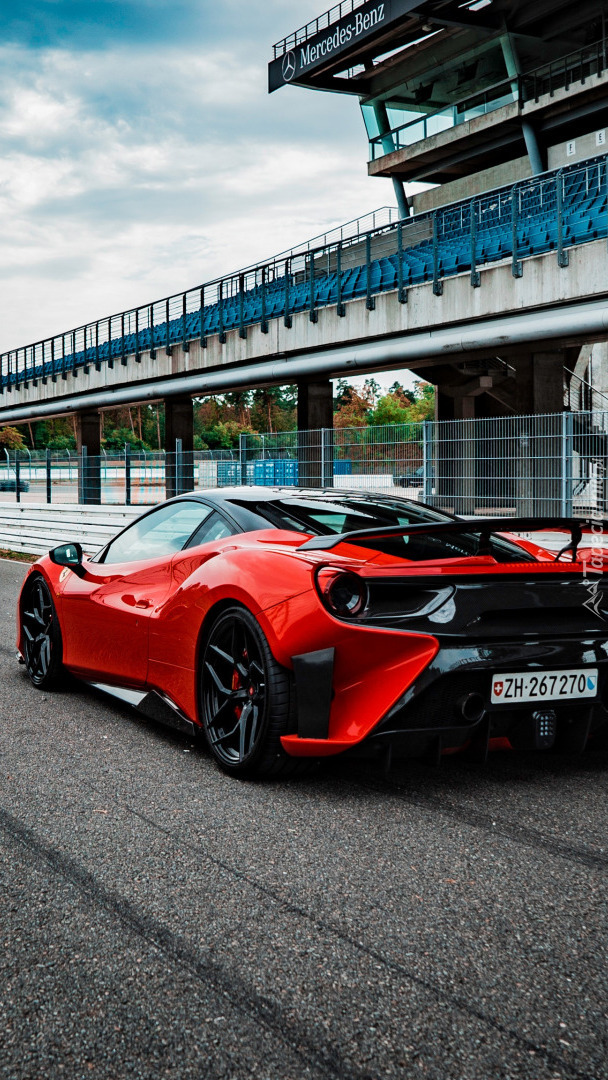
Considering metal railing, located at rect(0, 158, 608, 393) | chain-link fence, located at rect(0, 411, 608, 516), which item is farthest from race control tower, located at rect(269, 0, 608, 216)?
chain-link fence, located at rect(0, 411, 608, 516)

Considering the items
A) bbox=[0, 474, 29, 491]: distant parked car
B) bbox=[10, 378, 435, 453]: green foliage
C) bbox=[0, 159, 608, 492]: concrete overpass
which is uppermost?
bbox=[10, 378, 435, 453]: green foliage

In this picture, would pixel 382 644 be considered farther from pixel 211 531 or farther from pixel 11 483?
pixel 11 483

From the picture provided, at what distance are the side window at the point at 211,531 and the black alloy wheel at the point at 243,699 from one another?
0.53 meters

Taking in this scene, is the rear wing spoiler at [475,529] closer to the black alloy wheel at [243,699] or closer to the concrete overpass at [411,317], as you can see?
the black alloy wheel at [243,699]

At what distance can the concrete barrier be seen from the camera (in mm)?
15859

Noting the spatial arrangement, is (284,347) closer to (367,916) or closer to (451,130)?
(451,130)

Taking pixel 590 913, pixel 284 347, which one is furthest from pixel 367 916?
pixel 284 347

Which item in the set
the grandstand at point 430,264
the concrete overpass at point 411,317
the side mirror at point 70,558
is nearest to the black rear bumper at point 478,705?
the side mirror at point 70,558

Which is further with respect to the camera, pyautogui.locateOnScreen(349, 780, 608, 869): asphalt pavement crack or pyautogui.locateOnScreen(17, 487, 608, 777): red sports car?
pyautogui.locateOnScreen(17, 487, 608, 777): red sports car

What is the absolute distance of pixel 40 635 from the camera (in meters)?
5.59

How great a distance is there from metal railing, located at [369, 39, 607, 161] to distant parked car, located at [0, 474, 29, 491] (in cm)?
1997

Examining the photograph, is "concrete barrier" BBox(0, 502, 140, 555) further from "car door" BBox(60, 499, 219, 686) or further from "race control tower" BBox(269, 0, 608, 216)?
"race control tower" BBox(269, 0, 608, 216)

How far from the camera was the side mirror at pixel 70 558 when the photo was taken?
5.16 m

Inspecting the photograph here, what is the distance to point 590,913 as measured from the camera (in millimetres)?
2586
